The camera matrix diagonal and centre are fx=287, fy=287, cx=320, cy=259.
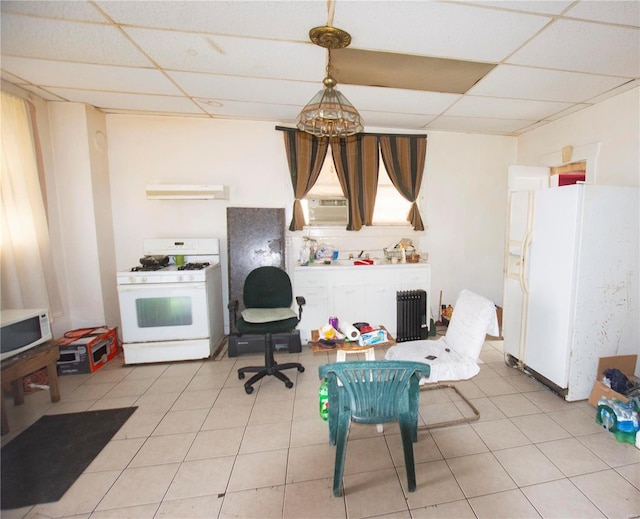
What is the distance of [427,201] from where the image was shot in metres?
4.10

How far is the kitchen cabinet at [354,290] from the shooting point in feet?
11.4

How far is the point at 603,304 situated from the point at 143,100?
468cm

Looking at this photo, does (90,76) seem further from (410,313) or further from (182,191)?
(410,313)

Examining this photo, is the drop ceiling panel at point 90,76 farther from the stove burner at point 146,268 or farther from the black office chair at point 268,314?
the black office chair at point 268,314

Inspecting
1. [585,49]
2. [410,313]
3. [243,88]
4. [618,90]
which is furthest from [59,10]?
[618,90]

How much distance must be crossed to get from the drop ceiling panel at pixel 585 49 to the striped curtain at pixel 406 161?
169 centimetres

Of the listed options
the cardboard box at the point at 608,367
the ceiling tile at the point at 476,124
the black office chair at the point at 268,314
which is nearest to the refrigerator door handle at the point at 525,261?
the cardboard box at the point at 608,367

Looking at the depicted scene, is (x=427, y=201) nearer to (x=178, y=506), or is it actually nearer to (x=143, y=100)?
(x=143, y=100)

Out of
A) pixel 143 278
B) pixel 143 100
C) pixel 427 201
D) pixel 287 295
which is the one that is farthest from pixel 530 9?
pixel 143 278

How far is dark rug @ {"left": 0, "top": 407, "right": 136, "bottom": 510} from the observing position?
5.34 ft

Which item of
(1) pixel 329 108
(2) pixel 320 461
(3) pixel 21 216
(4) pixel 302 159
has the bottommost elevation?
(2) pixel 320 461

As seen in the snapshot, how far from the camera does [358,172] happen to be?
382 cm

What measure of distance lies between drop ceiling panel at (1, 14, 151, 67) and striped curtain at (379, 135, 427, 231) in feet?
9.16

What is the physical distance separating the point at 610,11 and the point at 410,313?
2975mm
